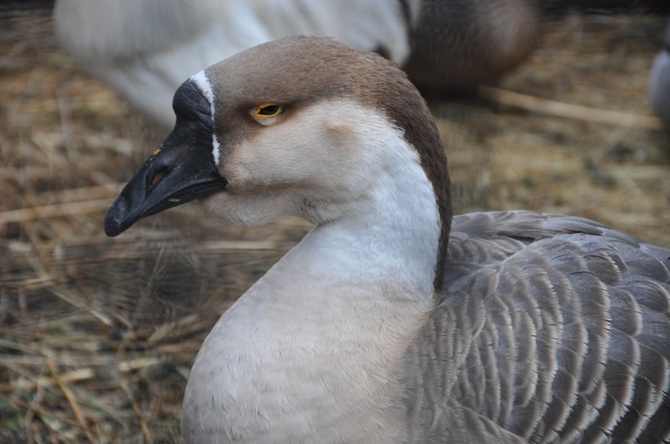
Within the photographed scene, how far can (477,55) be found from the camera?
9.38ft

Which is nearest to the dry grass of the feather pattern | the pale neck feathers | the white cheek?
the pale neck feathers

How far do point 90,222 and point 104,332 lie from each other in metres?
0.79

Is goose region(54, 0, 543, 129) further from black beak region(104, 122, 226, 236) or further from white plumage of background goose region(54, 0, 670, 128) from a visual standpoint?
black beak region(104, 122, 226, 236)

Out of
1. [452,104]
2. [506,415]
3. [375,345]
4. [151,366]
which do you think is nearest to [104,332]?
[151,366]

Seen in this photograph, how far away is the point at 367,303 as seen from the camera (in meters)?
2.14

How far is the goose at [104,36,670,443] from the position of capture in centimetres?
200

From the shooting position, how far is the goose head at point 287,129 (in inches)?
78.1

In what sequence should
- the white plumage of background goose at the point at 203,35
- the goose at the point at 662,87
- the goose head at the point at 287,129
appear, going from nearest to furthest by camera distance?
the goose head at the point at 287,129
the white plumage of background goose at the point at 203,35
the goose at the point at 662,87

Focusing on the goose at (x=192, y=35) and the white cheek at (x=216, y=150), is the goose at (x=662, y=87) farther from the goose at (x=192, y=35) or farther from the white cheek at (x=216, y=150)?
the white cheek at (x=216, y=150)

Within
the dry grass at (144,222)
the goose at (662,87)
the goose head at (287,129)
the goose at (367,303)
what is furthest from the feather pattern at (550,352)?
the goose at (662,87)

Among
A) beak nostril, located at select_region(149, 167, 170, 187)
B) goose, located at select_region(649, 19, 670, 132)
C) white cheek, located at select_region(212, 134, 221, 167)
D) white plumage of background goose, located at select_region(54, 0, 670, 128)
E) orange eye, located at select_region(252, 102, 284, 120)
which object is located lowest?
goose, located at select_region(649, 19, 670, 132)

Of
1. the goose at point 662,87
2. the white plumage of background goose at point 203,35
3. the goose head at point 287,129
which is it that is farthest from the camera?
the goose at point 662,87

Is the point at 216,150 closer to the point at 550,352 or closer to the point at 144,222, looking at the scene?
the point at 550,352

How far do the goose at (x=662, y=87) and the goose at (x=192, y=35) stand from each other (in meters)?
1.83
